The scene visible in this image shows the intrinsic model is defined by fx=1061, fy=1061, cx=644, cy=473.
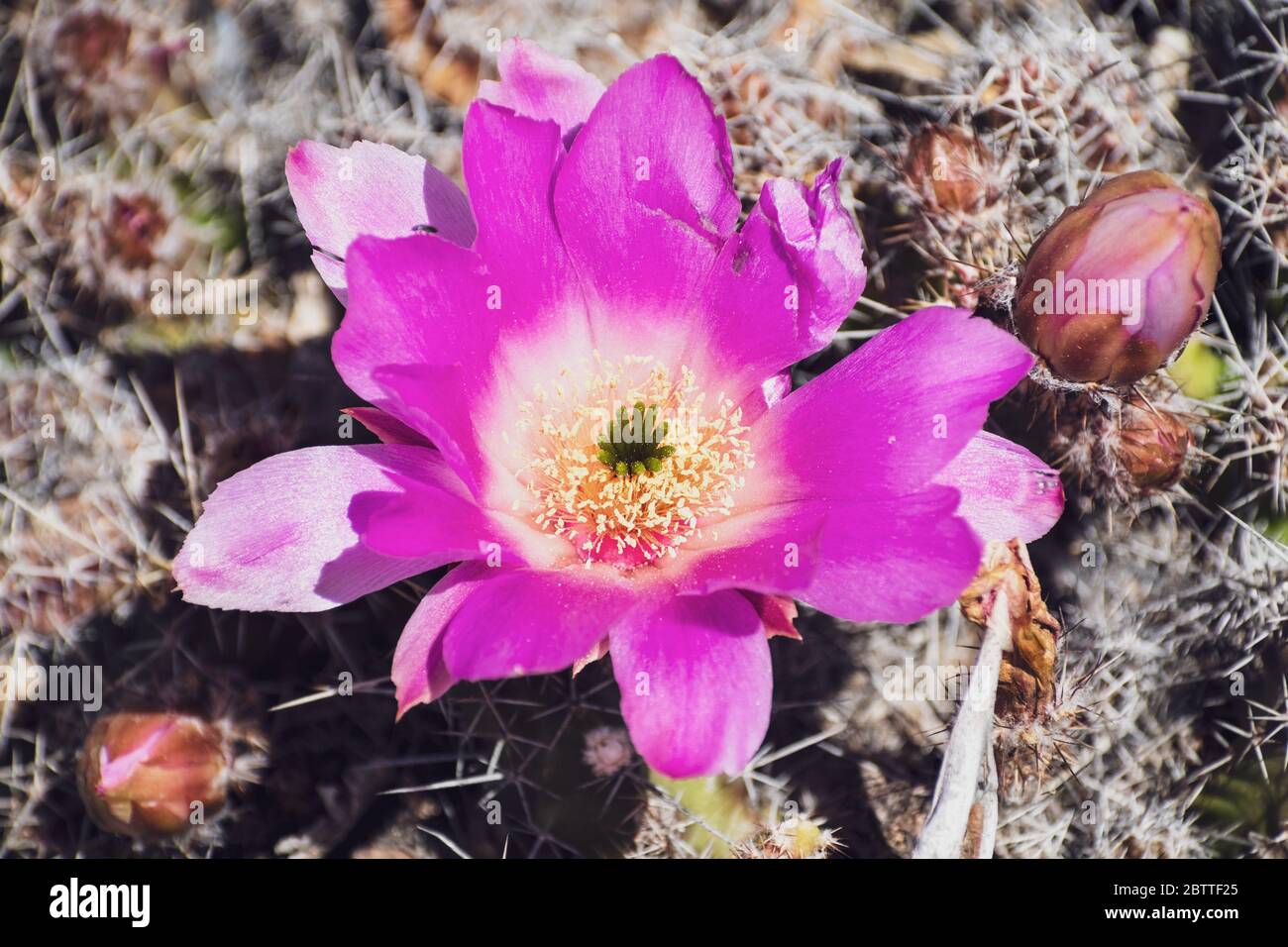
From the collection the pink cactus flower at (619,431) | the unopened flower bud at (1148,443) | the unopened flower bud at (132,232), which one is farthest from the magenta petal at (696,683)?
the unopened flower bud at (132,232)

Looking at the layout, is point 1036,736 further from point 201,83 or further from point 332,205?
point 201,83

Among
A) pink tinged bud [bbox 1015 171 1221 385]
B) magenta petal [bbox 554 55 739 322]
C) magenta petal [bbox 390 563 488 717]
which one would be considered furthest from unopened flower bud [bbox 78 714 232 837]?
pink tinged bud [bbox 1015 171 1221 385]

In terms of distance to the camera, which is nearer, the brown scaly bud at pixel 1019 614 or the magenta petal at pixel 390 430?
the magenta petal at pixel 390 430

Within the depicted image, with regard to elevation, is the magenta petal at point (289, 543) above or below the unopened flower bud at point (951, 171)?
below

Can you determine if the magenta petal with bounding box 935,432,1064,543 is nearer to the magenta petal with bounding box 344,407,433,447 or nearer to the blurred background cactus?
the blurred background cactus

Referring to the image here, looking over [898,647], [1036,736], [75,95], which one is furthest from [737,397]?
[75,95]

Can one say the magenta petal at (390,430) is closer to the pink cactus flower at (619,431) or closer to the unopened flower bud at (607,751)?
the pink cactus flower at (619,431)
